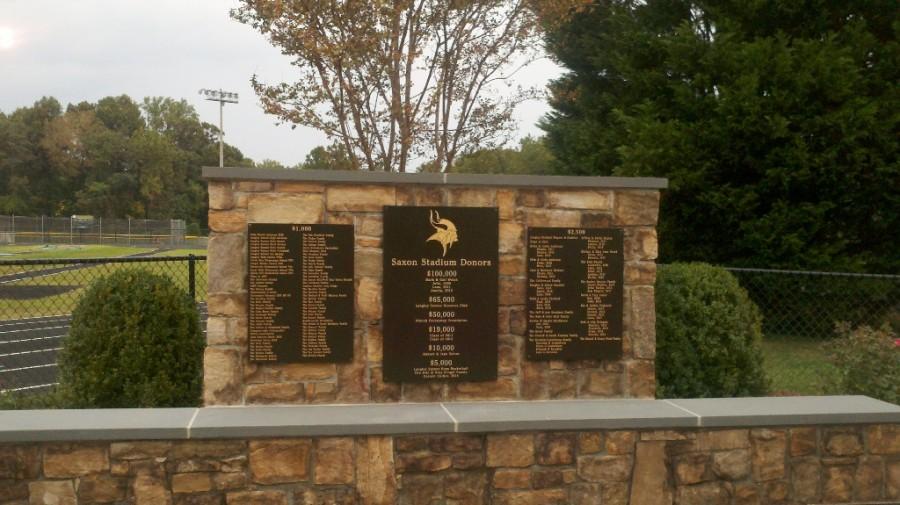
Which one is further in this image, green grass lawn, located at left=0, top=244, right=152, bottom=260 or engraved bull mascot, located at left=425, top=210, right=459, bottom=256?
green grass lawn, located at left=0, top=244, right=152, bottom=260

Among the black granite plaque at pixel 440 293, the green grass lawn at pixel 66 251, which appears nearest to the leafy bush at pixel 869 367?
the black granite plaque at pixel 440 293

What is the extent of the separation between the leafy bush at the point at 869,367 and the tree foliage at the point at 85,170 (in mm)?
60189

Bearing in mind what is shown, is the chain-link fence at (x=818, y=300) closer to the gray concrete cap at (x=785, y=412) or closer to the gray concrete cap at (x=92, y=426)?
the gray concrete cap at (x=785, y=412)

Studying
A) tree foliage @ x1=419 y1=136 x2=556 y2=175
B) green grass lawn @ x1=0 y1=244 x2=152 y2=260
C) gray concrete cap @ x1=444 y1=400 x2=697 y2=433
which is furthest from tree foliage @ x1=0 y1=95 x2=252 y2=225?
gray concrete cap @ x1=444 y1=400 x2=697 y2=433

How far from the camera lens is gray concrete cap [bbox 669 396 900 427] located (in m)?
5.05

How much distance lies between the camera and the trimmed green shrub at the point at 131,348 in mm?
5488

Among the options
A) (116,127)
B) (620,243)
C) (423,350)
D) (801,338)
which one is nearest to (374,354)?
(423,350)

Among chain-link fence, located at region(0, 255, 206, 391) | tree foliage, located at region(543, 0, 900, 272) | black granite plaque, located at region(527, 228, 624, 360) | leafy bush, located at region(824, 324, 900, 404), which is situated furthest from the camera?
tree foliage, located at region(543, 0, 900, 272)

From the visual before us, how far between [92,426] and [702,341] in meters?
4.87

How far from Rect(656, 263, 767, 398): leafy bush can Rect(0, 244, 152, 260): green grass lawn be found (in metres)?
40.5

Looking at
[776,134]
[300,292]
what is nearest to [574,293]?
[300,292]

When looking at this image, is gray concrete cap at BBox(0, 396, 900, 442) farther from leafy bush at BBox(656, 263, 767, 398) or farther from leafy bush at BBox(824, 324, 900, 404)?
leafy bush at BBox(824, 324, 900, 404)

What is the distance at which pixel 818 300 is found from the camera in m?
12.5

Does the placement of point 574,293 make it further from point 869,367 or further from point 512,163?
point 512,163
